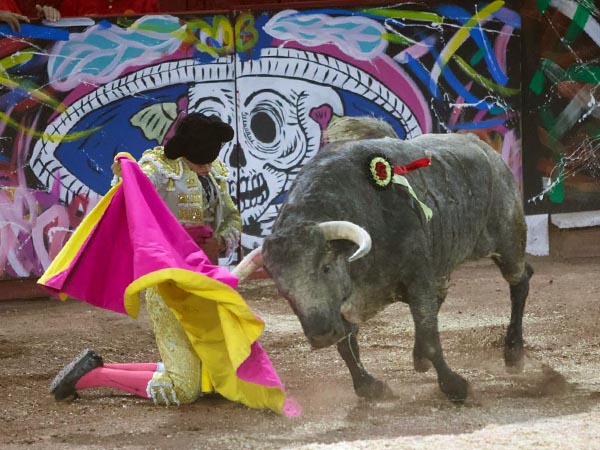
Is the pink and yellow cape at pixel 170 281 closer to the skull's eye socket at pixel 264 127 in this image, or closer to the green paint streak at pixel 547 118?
the skull's eye socket at pixel 264 127

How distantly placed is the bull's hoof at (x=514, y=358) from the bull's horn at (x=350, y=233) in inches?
75.4

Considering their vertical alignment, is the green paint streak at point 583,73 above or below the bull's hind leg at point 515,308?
above

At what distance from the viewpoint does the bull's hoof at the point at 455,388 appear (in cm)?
550

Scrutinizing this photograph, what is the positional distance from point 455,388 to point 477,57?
5.32m

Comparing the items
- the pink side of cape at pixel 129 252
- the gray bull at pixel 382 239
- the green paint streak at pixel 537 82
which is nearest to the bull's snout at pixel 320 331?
the gray bull at pixel 382 239

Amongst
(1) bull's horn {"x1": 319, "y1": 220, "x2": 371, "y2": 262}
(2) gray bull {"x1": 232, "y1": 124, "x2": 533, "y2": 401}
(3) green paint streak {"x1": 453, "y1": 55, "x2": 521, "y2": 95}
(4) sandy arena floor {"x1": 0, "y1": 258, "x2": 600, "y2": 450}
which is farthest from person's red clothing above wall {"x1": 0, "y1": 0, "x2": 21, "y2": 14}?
(1) bull's horn {"x1": 319, "y1": 220, "x2": 371, "y2": 262}

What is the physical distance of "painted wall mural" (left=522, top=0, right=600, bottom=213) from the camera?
33.9 feet

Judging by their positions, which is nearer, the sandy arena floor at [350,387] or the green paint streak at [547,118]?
the sandy arena floor at [350,387]

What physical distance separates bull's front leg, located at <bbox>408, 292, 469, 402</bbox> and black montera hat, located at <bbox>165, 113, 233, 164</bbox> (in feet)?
4.32

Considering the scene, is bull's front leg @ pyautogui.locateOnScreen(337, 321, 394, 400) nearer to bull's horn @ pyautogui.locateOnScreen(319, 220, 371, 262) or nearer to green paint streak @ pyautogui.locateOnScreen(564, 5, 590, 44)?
bull's horn @ pyautogui.locateOnScreen(319, 220, 371, 262)

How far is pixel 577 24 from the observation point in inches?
409

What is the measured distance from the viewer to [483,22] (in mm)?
10133

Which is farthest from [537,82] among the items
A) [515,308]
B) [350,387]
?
[350,387]

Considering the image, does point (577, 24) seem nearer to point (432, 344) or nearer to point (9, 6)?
point (9, 6)
